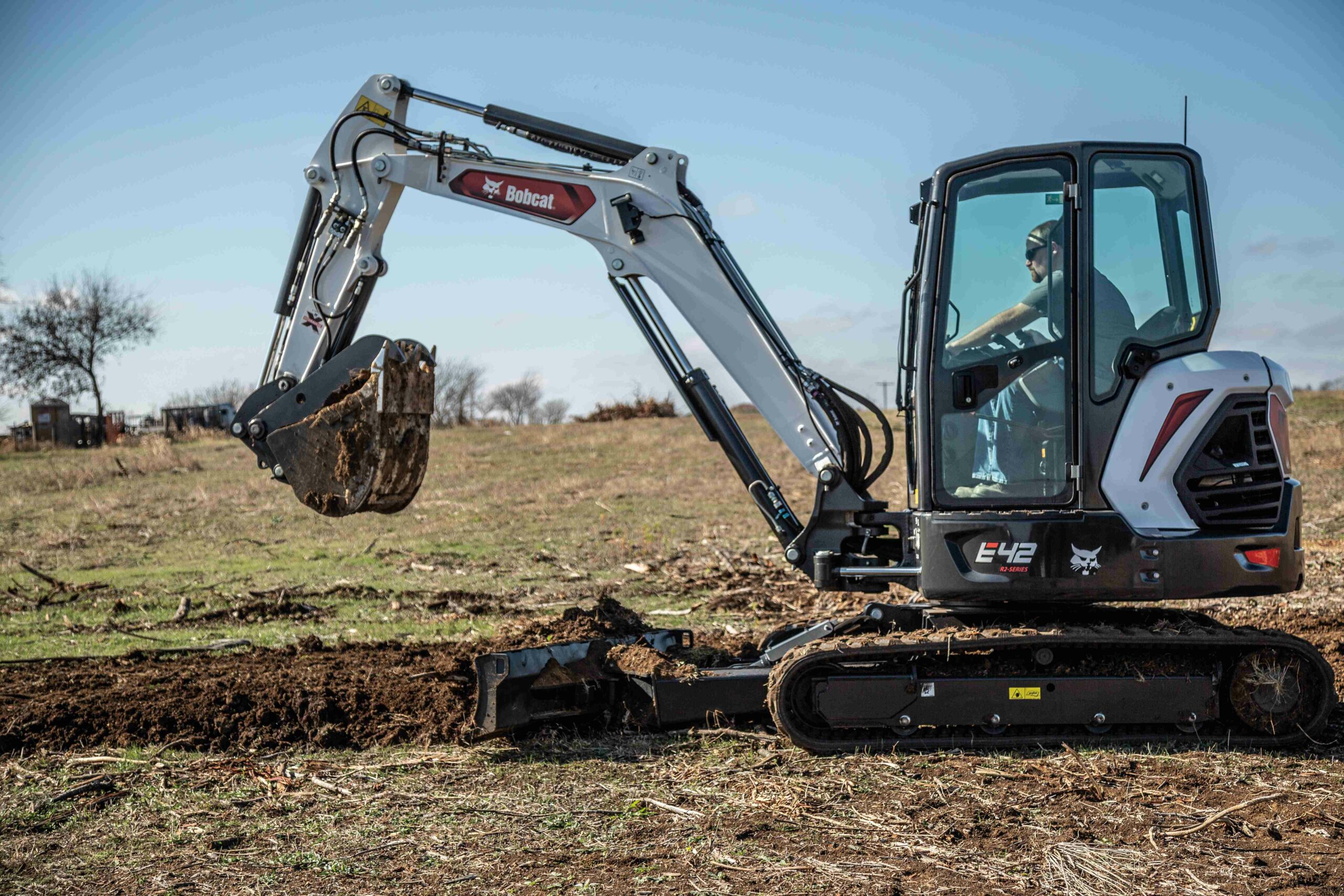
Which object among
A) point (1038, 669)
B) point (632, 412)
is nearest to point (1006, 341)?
point (1038, 669)

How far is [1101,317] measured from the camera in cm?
606

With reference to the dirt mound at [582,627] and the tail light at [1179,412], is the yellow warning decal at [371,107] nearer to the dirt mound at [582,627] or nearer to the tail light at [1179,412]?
the dirt mound at [582,627]

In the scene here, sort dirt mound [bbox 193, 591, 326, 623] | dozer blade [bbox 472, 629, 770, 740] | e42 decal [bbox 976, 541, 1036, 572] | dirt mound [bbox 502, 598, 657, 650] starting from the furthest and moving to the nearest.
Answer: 1. dirt mound [bbox 193, 591, 326, 623]
2. dirt mound [bbox 502, 598, 657, 650]
3. dozer blade [bbox 472, 629, 770, 740]
4. e42 decal [bbox 976, 541, 1036, 572]

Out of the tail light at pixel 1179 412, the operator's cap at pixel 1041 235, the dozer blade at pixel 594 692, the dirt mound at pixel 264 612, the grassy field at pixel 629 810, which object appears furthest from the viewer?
the dirt mound at pixel 264 612

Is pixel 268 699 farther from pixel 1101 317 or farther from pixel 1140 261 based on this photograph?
pixel 1140 261

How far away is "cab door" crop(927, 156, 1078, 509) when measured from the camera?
19.9 feet

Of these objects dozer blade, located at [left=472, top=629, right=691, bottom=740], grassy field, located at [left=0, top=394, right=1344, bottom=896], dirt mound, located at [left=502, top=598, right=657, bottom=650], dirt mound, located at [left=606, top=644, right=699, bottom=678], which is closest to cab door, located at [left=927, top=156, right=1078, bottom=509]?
grassy field, located at [left=0, top=394, right=1344, bottom=896]

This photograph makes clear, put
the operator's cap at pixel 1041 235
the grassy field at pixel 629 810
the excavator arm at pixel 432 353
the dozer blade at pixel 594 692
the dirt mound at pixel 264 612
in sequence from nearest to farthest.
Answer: the grassy field at pixel 629 810 < the operator's cap at pixel 1041 235 < the dozer blade at pixel 594 692 < the excavator arm at pixel 432 353 < the dirt mound at pixel 264 612

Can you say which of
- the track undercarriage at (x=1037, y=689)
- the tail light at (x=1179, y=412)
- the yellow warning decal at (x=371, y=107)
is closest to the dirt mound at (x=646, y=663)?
the track undercarriage at (x=1037, y=689)

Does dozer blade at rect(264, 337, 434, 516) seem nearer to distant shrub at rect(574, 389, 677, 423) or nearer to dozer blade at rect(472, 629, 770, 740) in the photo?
dozer blade at rect(472, 629, 770, 740)

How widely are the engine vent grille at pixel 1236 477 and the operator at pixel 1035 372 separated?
2.34 ft

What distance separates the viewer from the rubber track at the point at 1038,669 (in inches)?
237

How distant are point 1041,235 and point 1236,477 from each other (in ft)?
5.77

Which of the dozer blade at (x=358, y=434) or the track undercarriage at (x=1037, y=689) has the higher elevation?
the dozer blade at (x=358, y=434)
